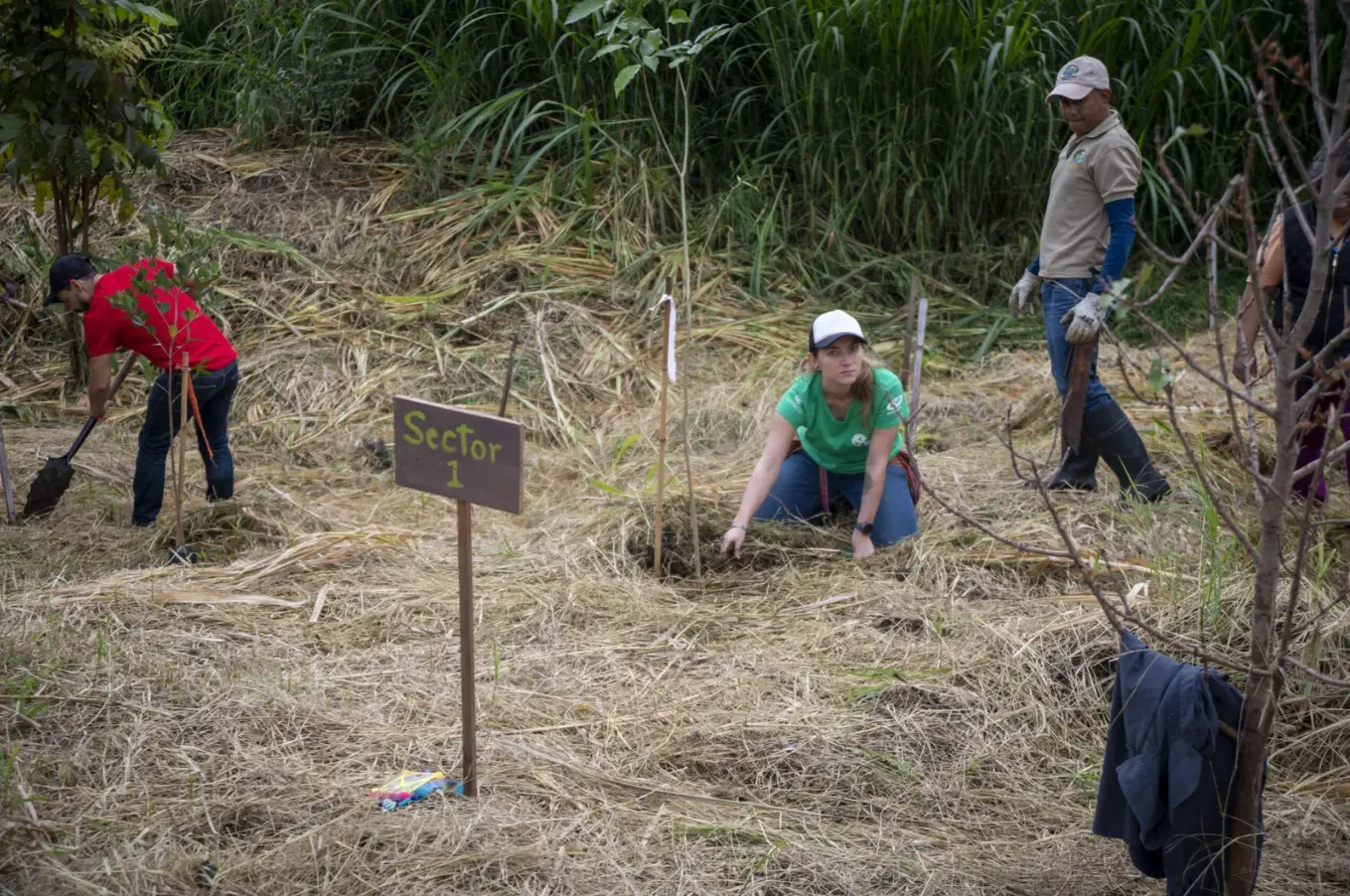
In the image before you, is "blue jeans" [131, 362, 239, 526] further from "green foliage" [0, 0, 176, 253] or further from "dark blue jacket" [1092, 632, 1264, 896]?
"dark blue jacket" [1092, 632, 1264, 896]

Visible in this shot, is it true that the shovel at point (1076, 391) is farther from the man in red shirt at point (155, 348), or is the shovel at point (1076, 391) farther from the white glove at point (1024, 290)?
the man in red shirt at point (155, 348)

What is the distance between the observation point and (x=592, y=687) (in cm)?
316

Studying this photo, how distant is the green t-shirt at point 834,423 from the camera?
12.7 ft

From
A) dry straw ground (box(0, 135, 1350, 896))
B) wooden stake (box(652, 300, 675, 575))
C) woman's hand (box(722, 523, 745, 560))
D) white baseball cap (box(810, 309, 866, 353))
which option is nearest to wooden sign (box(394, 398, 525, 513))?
dry straw ground (box(0, 135, 1350, 896))

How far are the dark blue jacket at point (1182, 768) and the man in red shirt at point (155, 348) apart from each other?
2.94 m

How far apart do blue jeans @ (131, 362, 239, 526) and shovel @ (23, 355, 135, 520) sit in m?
0.21

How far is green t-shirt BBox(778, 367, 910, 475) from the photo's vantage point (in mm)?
3861

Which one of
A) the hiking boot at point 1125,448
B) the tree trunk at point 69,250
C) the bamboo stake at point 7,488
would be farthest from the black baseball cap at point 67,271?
the hiking boot at point 1125,448

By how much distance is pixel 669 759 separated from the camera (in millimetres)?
2830

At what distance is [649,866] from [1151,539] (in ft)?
6.47

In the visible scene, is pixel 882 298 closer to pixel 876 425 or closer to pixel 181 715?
pixel 876 425

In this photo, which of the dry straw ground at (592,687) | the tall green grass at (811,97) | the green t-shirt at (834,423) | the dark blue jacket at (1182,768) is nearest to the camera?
the dark blue jacket at (1182,768)

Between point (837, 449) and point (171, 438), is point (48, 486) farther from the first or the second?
point (837, 449)

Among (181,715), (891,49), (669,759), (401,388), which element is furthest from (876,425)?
(891,49)
